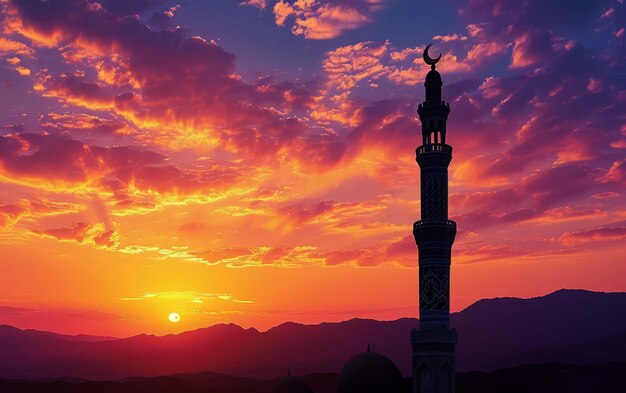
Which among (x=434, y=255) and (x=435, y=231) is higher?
(x=435, y=231)

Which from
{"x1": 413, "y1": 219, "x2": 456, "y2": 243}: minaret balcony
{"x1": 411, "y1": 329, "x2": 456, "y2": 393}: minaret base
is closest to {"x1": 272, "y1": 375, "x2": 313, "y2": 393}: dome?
{"x1": 411, "y1": 329, "x2": 456, "y2": 393}: minaret base

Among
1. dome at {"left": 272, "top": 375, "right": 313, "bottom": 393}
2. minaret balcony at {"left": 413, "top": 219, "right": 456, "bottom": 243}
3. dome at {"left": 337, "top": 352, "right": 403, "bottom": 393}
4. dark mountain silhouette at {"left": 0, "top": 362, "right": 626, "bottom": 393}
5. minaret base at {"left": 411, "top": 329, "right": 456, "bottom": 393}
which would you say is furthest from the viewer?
dark mountain silhouette at {"left": 0, "top": 362, "right": 626, "bottom": 393}

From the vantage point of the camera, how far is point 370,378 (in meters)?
71.5

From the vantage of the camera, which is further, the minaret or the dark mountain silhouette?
the dark mountain silhouette

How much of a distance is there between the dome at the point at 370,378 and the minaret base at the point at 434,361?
10.7 ft

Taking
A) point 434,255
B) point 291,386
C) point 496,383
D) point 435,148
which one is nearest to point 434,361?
point 434,255

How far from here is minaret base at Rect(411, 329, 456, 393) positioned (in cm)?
6788

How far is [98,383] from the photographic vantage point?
14550 cm

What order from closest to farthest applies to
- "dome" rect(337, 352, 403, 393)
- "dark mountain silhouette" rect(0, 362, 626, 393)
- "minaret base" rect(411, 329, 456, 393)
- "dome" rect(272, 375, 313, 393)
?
1. "minaret base" rect(411, 329, 456, 393)
2. "dome" rect(337, 352, 403, 393)
3. "dome" rect(272, 375, 313, 393)
4. "dark mountain silhouette" rect(0, 362, 626, 393)

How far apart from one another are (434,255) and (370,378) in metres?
13.3

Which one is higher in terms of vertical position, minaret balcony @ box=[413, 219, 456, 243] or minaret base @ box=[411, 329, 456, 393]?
minaret balcony @ box=[413, 219, 456, 243]

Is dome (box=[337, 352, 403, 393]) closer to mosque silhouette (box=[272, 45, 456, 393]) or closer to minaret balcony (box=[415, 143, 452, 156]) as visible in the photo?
mosque silhouette (box=[272, 45, 456, 393])

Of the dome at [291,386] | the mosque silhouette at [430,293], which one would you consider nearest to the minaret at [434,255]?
the mosque silhouette at [430,293]

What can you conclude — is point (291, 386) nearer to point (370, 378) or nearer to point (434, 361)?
point (370, 378)
